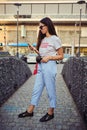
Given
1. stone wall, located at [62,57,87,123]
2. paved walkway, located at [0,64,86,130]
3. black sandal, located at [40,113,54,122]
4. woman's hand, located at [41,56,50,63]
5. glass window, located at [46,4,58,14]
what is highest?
glass window, located at [46,4,58,14]

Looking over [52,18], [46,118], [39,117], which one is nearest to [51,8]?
[52,18]

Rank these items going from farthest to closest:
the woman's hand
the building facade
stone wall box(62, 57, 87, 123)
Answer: the building facade < stone wall box(62, 57, 87, 123) < the woman's hand

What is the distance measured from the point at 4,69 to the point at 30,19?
48.3m

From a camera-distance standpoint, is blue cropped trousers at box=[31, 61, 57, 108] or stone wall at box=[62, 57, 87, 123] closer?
blue cropped trousers at box=[31, 61, 57, 108]

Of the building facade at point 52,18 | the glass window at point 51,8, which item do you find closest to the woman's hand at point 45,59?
the building facade at point 52,18

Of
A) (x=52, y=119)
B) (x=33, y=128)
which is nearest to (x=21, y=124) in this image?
(x=33, y=128)

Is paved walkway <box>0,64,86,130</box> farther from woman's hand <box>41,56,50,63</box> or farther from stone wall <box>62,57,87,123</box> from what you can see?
woman's hand <box>41,56,50,63</box>

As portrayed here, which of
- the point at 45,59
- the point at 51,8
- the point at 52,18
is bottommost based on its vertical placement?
the point at 45,59

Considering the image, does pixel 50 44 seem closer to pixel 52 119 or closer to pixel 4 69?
pixel 52 119

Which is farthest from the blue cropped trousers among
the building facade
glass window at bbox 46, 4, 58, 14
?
glass window at bbox 46, 4, 58, 14

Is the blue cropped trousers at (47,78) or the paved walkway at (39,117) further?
the blue cropped trousers at (47,78)

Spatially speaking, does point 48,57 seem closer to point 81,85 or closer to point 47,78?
point 47,78

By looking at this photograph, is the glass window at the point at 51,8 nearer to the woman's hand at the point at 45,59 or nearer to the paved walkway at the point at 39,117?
the paved walkway at the point at 39,117

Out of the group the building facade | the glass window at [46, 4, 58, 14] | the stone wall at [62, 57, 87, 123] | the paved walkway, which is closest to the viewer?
the paved walkway
